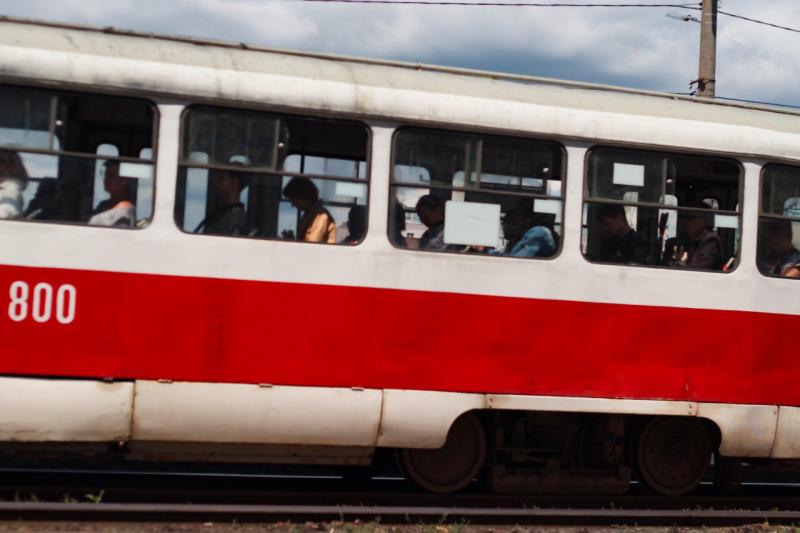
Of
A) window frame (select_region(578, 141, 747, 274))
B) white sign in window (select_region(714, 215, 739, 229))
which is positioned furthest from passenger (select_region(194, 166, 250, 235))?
white sign in window (select_region(714, 215, 739, 229))

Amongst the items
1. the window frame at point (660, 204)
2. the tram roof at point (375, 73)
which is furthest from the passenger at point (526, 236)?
the tram roof at point (375, 73)

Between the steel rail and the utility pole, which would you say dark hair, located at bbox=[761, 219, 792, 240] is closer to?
the steel rail

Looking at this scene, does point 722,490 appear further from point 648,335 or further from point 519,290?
point 519,290

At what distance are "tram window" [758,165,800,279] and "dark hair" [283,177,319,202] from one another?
3.47 metres

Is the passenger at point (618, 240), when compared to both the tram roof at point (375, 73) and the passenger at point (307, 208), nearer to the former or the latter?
the tram roof at point (375, 73)

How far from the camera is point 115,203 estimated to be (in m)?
6.47

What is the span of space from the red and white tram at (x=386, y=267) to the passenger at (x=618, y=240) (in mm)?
17

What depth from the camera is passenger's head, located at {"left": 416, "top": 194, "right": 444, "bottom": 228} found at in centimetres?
695

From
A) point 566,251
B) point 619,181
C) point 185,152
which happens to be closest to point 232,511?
point 185,152

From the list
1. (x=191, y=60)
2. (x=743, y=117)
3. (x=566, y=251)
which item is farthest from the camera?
(x=743, y=117)

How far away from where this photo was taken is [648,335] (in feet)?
23.9

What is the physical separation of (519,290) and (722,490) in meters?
2.67

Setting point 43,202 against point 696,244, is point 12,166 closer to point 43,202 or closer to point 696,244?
point 43,202

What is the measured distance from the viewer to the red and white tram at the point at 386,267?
21.0ft
